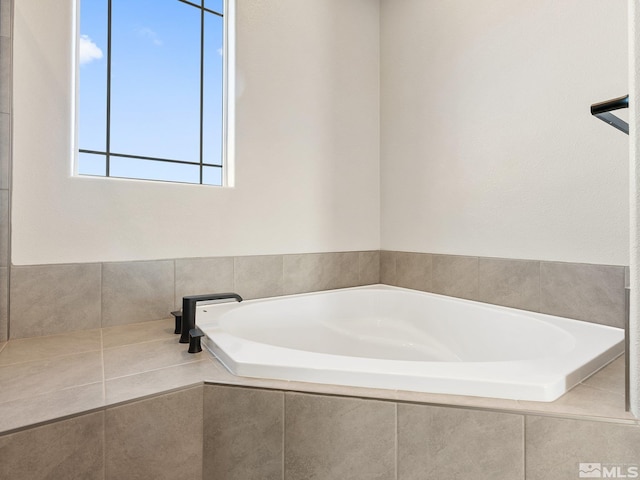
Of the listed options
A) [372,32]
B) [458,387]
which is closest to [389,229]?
[372,32]

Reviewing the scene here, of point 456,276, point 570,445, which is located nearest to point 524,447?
point 570,445

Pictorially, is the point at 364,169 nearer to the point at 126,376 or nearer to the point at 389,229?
the point at 389,229

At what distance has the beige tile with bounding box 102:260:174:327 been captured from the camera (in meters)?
1.53

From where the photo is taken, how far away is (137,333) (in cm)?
145

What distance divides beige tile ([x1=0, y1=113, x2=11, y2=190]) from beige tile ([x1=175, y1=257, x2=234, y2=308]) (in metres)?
0.72

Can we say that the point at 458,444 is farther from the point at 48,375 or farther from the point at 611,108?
the point at 48,375

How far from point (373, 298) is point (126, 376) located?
4.66 feet

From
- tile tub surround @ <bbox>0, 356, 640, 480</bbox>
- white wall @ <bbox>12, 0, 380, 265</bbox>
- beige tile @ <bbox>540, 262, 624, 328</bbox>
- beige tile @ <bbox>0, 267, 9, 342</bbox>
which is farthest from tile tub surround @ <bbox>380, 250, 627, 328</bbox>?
beige tile @ <bbox>0, 267, 9, 342</bbox>

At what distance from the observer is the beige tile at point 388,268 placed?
233 cm

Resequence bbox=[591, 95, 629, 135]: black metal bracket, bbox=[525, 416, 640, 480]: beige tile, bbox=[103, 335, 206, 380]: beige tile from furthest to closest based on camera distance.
Answer: 1. bbox=[103, 335, 206, 380]: beige tile
2. bbox=[591, 95, 629, 135]: black metal bracket
3. bbox=[525, 416, 640, 480]: beige tile

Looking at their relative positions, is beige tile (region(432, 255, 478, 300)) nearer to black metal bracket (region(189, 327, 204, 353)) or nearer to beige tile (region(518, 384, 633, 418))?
beige tile (region(518, 384, 633, 418))

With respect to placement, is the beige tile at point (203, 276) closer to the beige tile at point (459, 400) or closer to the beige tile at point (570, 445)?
the beige tile at point (459, 400)

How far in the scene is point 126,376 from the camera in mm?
1009

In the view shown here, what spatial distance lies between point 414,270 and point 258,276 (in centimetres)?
97
